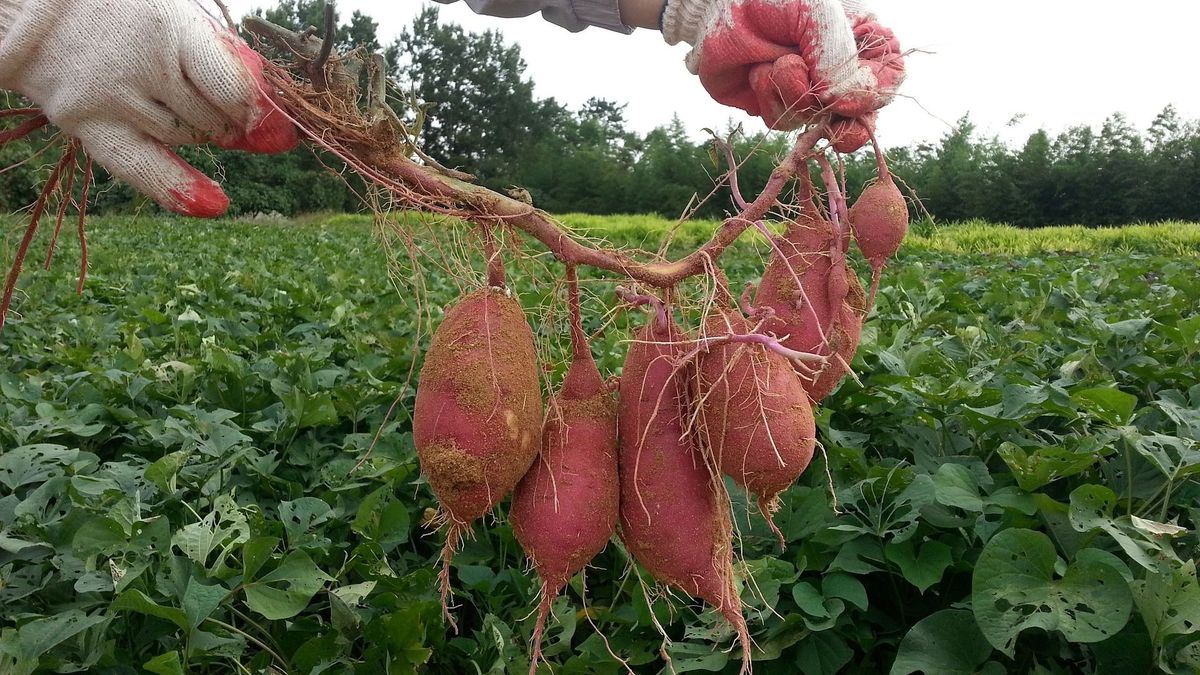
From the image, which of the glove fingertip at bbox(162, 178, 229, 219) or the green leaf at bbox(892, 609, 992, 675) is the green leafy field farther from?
the glove fingertip at bbox(162, 178, 229, 219)

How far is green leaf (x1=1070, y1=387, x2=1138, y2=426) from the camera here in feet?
5.41

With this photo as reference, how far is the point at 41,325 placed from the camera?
13.9 feet

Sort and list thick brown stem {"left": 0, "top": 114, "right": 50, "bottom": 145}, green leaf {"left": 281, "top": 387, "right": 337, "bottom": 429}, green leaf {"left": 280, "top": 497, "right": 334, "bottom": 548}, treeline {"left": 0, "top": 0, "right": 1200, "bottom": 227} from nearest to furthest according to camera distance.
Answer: thick brown stem {"left": 0, "top": 114, "right": 50, "bottom": 145} < green leaf {"left": 280, "top": 497, "right": 334, "bottom": 548} < green leaf {"left": 281, "top": 387, "right": 337, "bottom": 429} < treeline {"left": 0, "top": 0, "right": 1200, "bottom": 227}

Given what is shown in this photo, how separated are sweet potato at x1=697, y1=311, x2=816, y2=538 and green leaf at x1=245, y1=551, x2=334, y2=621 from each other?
0.82 metres

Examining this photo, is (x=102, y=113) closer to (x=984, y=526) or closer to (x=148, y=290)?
(x=984, y=526)

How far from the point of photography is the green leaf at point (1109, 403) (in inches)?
64.9

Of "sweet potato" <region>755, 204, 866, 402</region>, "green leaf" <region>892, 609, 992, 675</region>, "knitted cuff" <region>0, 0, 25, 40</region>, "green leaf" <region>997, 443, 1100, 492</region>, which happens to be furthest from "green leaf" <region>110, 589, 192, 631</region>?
"green leaf" <region>997, 443, 1100, 492</region>

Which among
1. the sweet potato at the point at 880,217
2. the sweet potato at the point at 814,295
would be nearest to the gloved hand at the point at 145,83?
the sweet potato at the point at 814,295

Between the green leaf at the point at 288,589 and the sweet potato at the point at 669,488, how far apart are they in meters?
0.63

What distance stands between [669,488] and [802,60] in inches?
31.6

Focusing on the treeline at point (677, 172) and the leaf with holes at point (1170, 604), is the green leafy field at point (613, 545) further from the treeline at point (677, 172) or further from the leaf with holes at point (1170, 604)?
the treeline at point (677, 172)

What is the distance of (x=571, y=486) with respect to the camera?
4.29 ft

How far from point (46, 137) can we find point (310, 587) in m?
1.45

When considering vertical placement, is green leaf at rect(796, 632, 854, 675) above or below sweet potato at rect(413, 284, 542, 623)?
below
